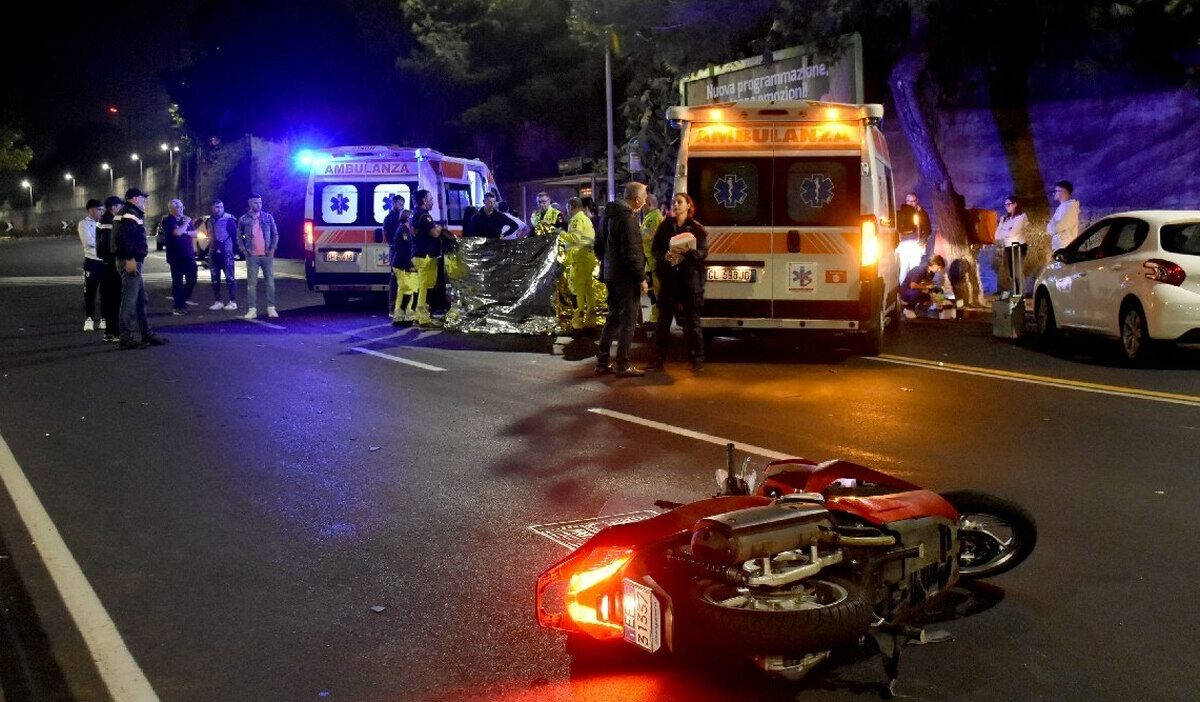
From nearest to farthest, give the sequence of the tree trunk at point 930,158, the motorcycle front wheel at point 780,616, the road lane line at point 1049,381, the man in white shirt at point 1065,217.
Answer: the motorcycle front wheel at point 780,616
the road lane line at point 1049,381
the man in white shirt at point 1065,217
the tree trunk at point 930,158

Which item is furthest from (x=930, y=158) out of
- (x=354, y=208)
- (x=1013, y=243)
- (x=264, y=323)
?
(x=264, y=323)

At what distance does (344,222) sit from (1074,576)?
15229mm

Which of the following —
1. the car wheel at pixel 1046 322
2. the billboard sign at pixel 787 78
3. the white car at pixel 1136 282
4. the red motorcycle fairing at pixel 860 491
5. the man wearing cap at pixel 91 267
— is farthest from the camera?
the billboard sign at pixel 787 78

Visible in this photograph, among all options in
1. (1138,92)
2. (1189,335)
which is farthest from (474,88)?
(1189,335)

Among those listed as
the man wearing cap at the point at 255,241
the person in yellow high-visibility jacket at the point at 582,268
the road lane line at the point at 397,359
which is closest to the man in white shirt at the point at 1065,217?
the person in yellow high-visibility jacket at the point at 582,268

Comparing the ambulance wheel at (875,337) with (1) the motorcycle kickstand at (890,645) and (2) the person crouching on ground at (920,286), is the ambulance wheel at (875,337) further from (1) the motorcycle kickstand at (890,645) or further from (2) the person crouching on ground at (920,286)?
(1) the motorcycle kickstand at (890,645)

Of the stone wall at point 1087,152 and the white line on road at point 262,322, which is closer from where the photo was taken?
the white line on road at point 262,322

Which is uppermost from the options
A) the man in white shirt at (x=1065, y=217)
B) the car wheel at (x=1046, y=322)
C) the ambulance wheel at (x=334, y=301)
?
the man in white shirt at (x=1065, y=217)

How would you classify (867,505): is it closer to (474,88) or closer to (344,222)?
(344,222)

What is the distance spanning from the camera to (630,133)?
104ft

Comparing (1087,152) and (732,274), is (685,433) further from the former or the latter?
(1087,152)

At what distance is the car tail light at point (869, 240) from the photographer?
12.3 m

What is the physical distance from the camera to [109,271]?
15.1 meters

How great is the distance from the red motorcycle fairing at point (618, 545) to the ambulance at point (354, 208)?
14.8 m
